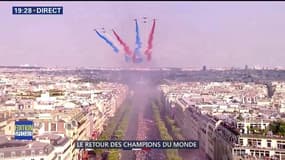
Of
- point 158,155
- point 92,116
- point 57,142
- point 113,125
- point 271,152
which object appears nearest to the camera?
point 271,152

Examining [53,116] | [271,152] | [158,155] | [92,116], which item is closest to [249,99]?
[92,116]

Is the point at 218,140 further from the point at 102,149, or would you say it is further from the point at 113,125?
the point at 113,125

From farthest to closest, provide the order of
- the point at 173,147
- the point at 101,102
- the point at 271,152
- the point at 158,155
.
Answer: the point at 101,102 < the point at 158,155 < the point at 173,147 < the point at 271,152

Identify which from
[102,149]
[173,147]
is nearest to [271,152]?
[173,147]

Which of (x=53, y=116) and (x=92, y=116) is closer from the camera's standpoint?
(x=53, y=116)

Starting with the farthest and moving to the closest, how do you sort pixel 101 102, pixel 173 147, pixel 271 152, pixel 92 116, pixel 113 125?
pixel 101 102 → pixel 113 125 → pixel 92 116 → pixel 173 147 → pixel 271 152

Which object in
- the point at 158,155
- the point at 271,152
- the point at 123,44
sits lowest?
the point at 158,155

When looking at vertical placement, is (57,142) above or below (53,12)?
below

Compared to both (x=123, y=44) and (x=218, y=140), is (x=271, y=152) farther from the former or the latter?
(x=123, y=44)

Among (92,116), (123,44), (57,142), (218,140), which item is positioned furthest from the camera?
(92,116)
